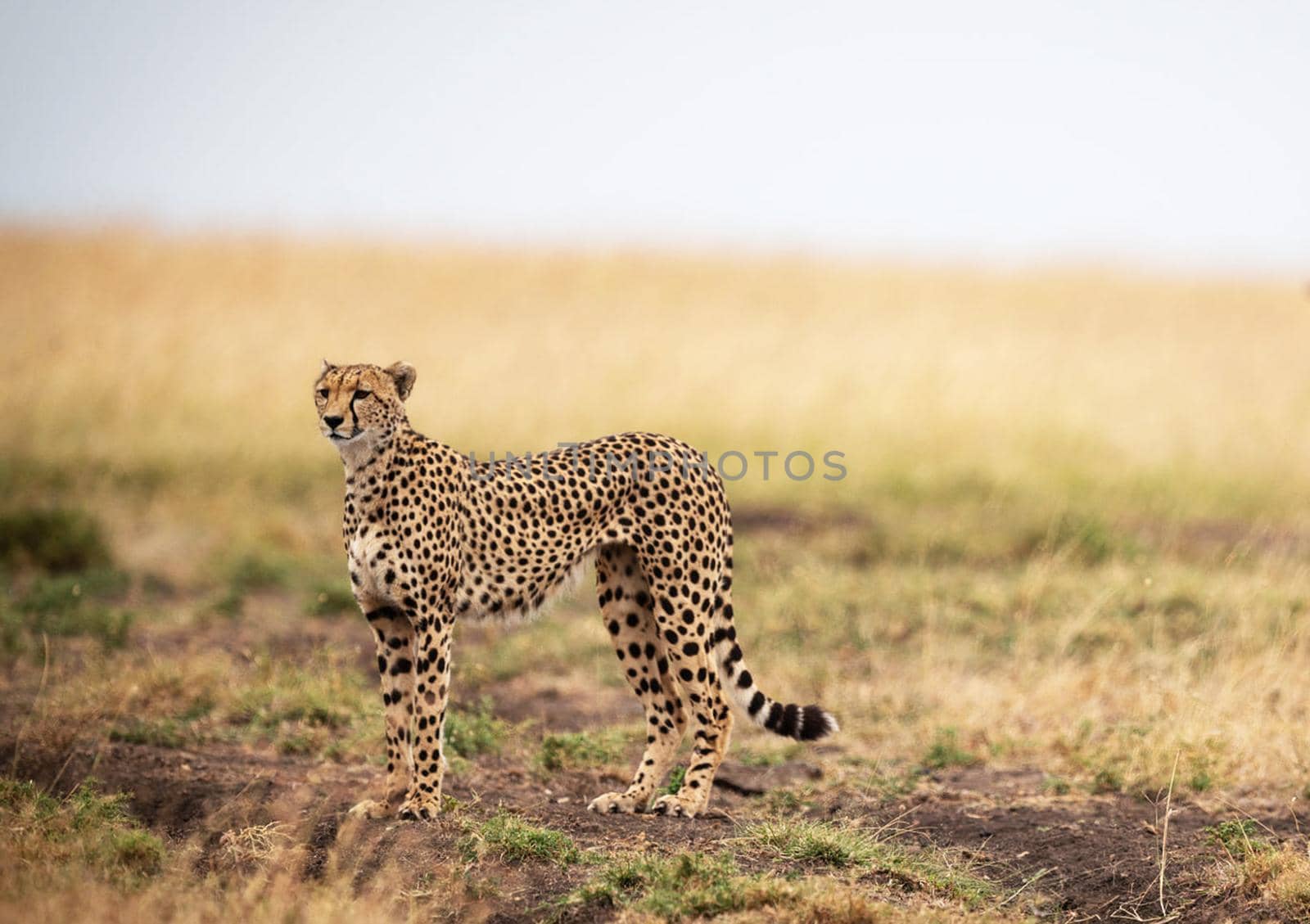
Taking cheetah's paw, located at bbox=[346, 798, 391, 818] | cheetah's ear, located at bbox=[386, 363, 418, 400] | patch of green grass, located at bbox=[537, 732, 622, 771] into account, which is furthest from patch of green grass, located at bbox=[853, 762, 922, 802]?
cheetah's ear, located at bbox=[386, 363, 418, 400]

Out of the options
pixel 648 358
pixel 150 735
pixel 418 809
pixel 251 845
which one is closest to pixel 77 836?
pixel 251 845

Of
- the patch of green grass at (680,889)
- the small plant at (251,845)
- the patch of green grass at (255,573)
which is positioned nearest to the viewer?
the patch of green grass at (680,889)

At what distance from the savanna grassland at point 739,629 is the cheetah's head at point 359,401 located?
1017 mm

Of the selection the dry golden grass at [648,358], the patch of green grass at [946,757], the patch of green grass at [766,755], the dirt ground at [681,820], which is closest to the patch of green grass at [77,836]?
the dirt ground at [681,820]

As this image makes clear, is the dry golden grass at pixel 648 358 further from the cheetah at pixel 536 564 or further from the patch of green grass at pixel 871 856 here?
the patch of green grass at pixel 871 856

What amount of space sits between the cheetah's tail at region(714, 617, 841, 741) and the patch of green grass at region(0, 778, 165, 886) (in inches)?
63.0

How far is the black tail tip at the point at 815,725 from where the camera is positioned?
167 inches

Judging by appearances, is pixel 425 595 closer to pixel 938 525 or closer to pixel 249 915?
pixel 249 915

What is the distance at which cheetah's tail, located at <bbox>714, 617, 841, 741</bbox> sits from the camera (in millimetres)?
4242

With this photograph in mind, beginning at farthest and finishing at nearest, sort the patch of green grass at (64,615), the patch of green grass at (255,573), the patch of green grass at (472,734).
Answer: the patch of green grass at (255,573) → the patch of green grass at (64,615) → the patch of green grass at (472,734)

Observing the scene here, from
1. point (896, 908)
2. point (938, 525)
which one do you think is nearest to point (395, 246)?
point (938, 525)

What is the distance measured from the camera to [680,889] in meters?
3.58

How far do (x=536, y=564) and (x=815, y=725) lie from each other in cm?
90

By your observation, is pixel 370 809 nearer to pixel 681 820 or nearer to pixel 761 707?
pixel 681 820
